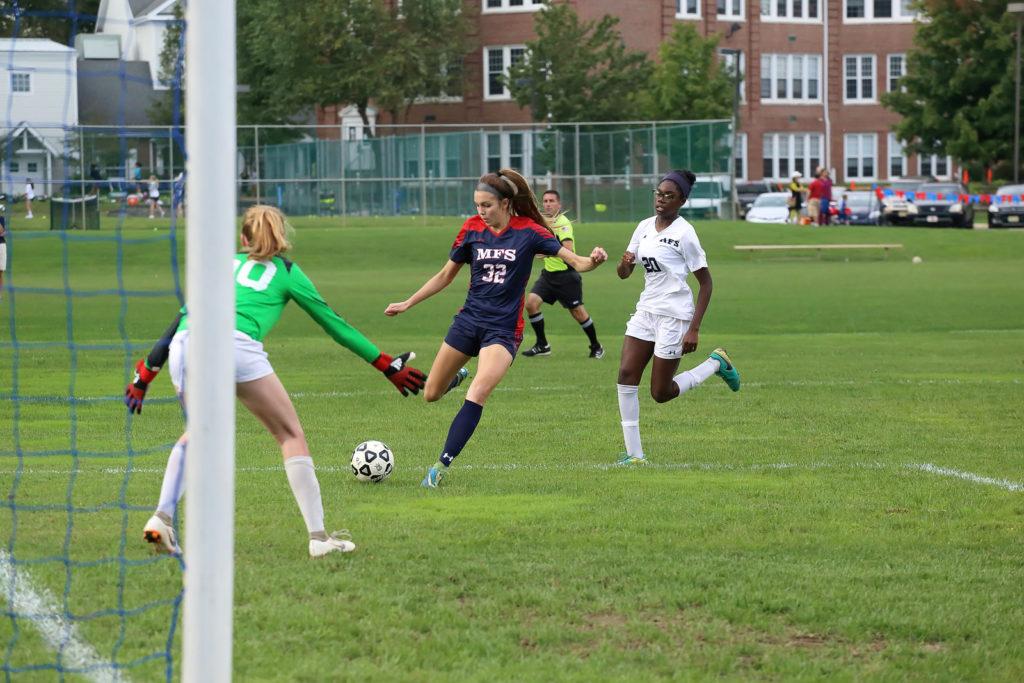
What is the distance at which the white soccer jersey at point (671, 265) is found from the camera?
10031 millimetres

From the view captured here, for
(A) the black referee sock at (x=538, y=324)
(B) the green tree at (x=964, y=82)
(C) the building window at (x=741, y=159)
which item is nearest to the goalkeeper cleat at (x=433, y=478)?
(A) the black referee sock at (x=538, y=324)

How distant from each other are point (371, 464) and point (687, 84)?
182 ft

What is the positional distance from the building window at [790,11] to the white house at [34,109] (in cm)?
5726

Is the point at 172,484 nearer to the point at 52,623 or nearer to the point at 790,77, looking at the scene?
the point at 52,623

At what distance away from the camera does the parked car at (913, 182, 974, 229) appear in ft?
166

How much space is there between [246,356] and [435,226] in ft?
126

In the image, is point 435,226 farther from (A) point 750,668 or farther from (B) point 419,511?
(A) point 750,668

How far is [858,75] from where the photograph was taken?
7762 centimetres

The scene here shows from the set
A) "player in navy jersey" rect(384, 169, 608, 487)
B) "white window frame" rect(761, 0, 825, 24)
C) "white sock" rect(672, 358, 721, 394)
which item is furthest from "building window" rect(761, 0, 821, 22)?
"player in navy jersey" rect(384, 169, 608, 487)

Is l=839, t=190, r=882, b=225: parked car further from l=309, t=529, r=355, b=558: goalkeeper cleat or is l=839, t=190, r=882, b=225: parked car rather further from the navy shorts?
l=309, t=529, r=355, b=558: goalkeeper cleat

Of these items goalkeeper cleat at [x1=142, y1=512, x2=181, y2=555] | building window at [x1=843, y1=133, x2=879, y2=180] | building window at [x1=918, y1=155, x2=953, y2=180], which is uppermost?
building window at [x1=843, y1=133, x2=879, y2=180]

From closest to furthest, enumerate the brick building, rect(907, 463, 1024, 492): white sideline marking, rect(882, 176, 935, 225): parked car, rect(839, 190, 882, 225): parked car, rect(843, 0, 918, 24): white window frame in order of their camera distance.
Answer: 1. rect(907, 463, 1024, 492): white sideline marking
2. rect(882, 176, 935, 225): parked car
3. rect(839, 190, 882, 225): parked car
4. the brick building
5. rect(843, 0, 918, 24): white window frame

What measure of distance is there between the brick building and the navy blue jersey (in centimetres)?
6079

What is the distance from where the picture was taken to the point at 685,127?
4578 cm
